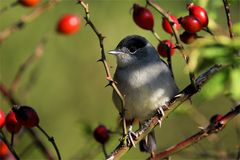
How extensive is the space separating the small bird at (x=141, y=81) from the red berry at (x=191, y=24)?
1217 millimetres

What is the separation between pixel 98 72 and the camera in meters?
8.16

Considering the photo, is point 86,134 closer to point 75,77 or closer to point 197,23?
point 197,23

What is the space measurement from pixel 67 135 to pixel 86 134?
3.60 m

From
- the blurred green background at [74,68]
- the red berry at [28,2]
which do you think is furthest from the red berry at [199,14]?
the blurred green background at [74,68]

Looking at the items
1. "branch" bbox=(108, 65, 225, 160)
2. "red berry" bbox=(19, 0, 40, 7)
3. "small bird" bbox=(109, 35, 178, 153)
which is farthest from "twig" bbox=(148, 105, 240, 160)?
"red berry" bbox=(19, 0, 40, 7)

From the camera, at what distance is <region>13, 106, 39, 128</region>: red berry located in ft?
10.0

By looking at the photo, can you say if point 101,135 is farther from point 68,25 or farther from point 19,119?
point 68,25

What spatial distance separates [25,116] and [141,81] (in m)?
1.71

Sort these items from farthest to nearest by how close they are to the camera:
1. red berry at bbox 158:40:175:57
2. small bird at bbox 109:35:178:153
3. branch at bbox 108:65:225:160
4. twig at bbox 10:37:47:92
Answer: small bird at bbox 109:35:178:153 < twig at bbox 10:37:47:92 < red berry at bbox 158:40:175:57 < branch at bbox 108:65:225:160

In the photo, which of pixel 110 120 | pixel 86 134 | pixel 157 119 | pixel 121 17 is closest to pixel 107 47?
pixel 121 17

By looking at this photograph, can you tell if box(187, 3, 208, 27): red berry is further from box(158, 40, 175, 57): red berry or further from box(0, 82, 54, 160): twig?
box(0, 82, 54, 160): twig

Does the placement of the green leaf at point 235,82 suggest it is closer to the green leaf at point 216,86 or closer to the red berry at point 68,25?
the green leaf at point 216,86

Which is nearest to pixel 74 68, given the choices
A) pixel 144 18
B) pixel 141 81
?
pixel 141 81

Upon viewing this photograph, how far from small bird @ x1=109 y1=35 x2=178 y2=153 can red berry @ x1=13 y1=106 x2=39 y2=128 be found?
1172 millimetres
